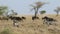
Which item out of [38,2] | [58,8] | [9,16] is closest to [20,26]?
[9,16]

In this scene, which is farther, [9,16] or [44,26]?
[9,16]

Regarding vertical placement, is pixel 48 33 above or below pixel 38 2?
below

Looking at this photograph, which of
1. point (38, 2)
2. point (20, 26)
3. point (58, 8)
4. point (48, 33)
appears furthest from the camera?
point (58, 8)

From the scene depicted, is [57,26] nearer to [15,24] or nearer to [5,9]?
[15,24]

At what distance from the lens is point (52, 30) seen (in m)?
25.8

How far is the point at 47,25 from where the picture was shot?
27641 mm

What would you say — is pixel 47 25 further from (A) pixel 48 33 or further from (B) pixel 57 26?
(A) pixel 48 33

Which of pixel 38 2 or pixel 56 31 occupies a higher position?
pixel 38 2

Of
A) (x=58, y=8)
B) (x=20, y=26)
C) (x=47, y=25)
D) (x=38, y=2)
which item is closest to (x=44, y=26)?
(x=47, y=25)

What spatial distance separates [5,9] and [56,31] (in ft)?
38.4

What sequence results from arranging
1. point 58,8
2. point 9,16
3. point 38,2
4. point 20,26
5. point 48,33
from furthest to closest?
point 58,8 → point 38,2 → point 9,16 → point 20,26 → point 48,33

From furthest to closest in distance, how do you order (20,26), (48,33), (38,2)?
(38,2) < (20,26) < (48,33)

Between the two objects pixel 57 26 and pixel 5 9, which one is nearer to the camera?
pixel 57 26

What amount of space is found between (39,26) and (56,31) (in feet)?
8.61
